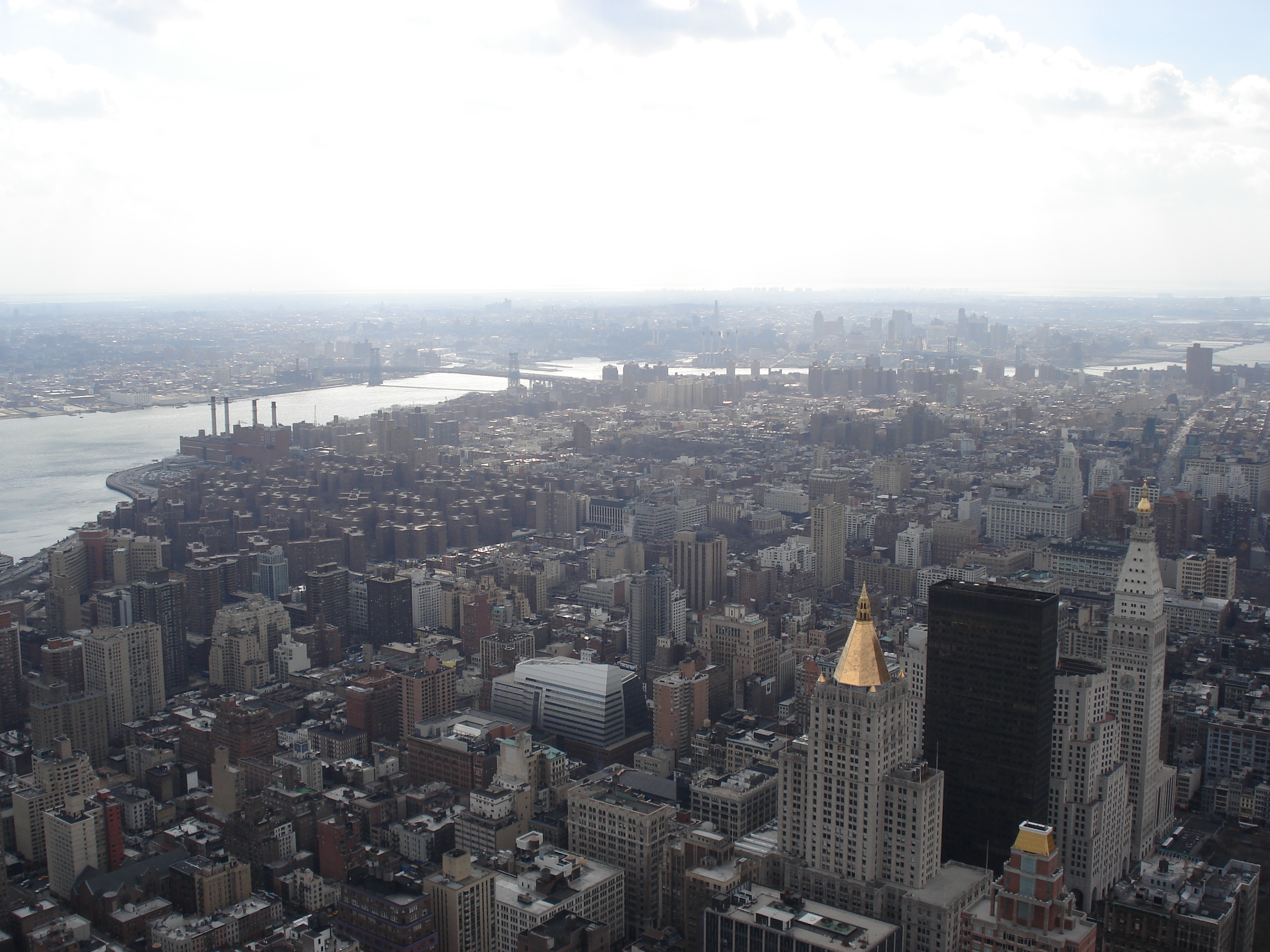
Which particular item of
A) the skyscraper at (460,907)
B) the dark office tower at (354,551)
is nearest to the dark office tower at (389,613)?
the dark office tower at (354,551)

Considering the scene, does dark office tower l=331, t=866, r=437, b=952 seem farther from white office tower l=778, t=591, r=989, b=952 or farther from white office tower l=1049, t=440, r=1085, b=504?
white office tower l=1049, t=440, r=1085, b=504

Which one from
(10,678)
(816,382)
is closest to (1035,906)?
(10,678)

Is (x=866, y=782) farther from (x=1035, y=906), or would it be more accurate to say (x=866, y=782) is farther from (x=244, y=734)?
(x=244, y=734)

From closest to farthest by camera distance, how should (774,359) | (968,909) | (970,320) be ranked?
(968,909) → (970,320) → (774,359)

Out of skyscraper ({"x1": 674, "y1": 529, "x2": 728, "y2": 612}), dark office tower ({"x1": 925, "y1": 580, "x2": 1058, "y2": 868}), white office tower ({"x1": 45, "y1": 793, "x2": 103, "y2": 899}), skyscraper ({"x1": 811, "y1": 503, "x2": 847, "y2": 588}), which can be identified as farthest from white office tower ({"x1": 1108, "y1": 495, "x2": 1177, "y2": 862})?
skyscraper ({"x1": 811, "y1": 503, "x2": 847, "y2": 588})

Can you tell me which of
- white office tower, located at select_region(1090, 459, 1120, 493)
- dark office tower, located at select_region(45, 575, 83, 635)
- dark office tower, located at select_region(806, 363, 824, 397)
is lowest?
dark office tower, located at select_region(45, 575, 83, 635)

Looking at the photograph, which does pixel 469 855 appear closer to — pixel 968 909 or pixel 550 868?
pixel 550 868

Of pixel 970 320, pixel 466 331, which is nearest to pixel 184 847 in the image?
pixel 970 320
